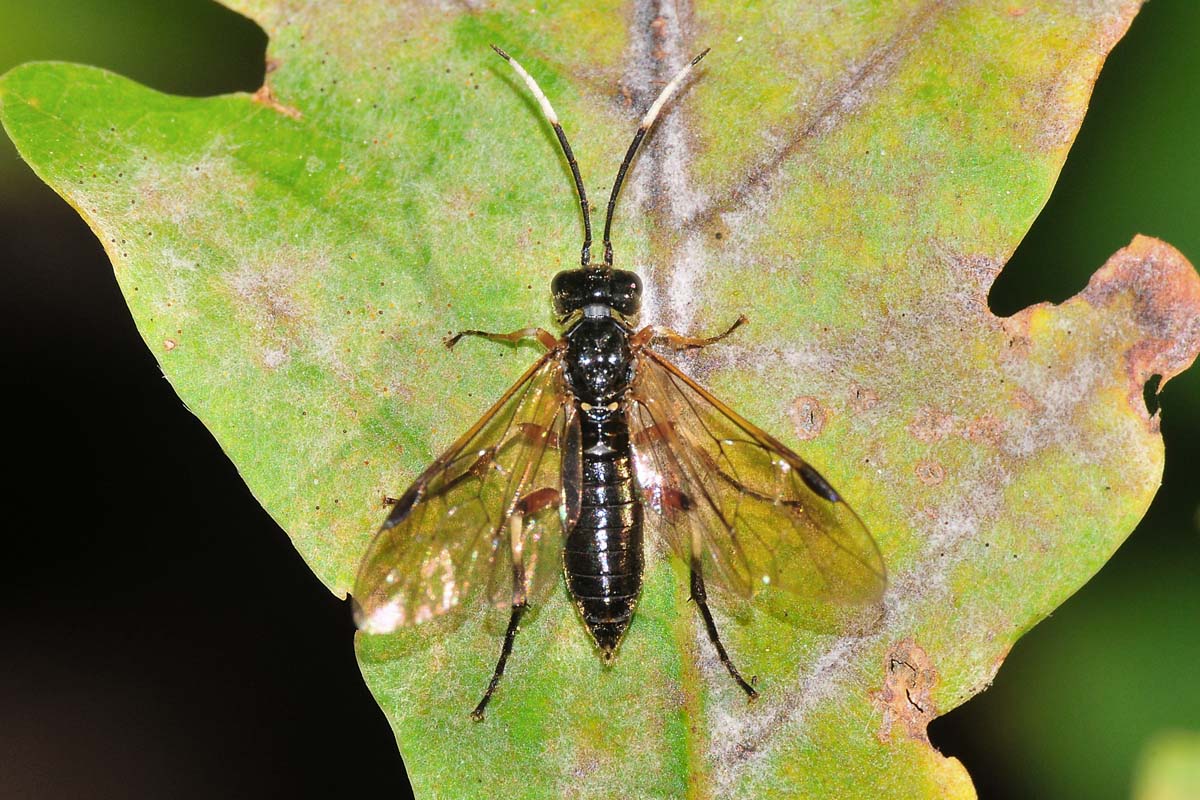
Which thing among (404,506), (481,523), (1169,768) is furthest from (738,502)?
(1169,768)

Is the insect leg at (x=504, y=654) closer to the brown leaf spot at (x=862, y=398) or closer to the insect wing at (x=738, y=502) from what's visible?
the insect wing at (x=738, y=502)

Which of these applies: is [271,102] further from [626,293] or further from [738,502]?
[738,502]

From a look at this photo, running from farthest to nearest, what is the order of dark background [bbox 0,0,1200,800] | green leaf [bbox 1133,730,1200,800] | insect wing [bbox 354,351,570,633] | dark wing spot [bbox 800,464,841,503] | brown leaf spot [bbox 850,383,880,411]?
dark background [bbox 0,0,1200,800] → green leaf [bbox 1133,730,1200,800] → brown leaf spot [bbox 850,383,880,411] → insect wing [bbox 354,351,570,633] → dark wing spot [bbox 800,464,841,503]

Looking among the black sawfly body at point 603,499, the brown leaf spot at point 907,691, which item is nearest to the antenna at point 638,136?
the black sawfly body at point 603,499

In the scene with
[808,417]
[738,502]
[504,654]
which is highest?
[808,417]

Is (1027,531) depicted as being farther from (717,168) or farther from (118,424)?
(118,424)

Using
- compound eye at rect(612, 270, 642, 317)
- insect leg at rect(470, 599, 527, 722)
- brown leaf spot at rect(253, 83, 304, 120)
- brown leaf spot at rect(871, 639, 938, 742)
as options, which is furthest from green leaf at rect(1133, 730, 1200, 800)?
brown leaf spot at rect(253, 83, 304, 120)

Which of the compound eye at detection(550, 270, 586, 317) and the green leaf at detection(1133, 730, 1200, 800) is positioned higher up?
the compound eye at detection(550, 270, 586, 317)

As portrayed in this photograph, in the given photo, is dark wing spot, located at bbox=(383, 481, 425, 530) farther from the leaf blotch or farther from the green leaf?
the green leaf
